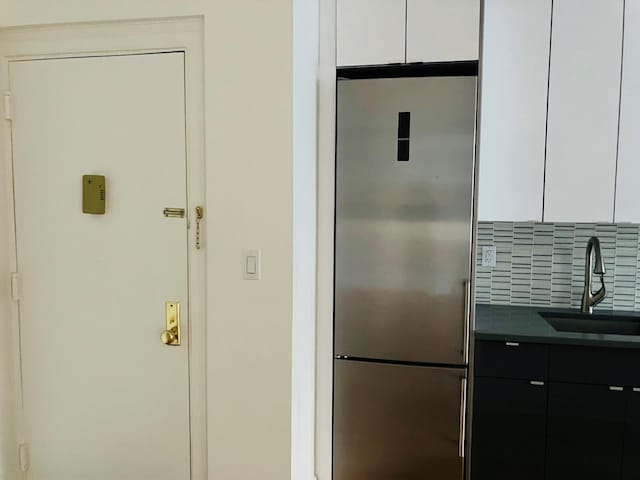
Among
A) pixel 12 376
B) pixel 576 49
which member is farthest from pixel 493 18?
pixel 12 376

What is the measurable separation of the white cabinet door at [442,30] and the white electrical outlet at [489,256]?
113 cm

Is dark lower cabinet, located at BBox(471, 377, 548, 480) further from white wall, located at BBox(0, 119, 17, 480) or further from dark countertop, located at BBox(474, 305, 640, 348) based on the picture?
white wall, located at BBox(0, 119, 17, 480)

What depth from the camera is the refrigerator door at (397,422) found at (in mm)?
2365

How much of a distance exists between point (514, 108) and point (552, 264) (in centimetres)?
92

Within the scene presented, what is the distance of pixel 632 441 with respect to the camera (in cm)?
230

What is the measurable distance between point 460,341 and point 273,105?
4.42 feet

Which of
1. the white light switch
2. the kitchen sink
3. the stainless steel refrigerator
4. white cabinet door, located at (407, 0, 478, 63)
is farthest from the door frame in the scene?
the kitchen sink

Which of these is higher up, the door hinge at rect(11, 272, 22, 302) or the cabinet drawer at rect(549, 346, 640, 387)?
the door hinge at rect(11, 272, 22, 302)

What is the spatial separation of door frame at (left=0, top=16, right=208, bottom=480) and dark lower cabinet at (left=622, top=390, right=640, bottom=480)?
189 cm

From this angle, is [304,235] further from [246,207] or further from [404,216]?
[404,216]

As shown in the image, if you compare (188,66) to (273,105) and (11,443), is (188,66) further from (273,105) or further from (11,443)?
(11,443)

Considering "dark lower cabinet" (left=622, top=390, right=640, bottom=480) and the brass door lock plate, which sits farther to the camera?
"dark lower cabinet" (left=622, top=390, right=640, bottom=480)

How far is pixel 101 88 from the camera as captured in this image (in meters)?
2.05

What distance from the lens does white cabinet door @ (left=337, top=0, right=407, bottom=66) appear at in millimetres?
2334
